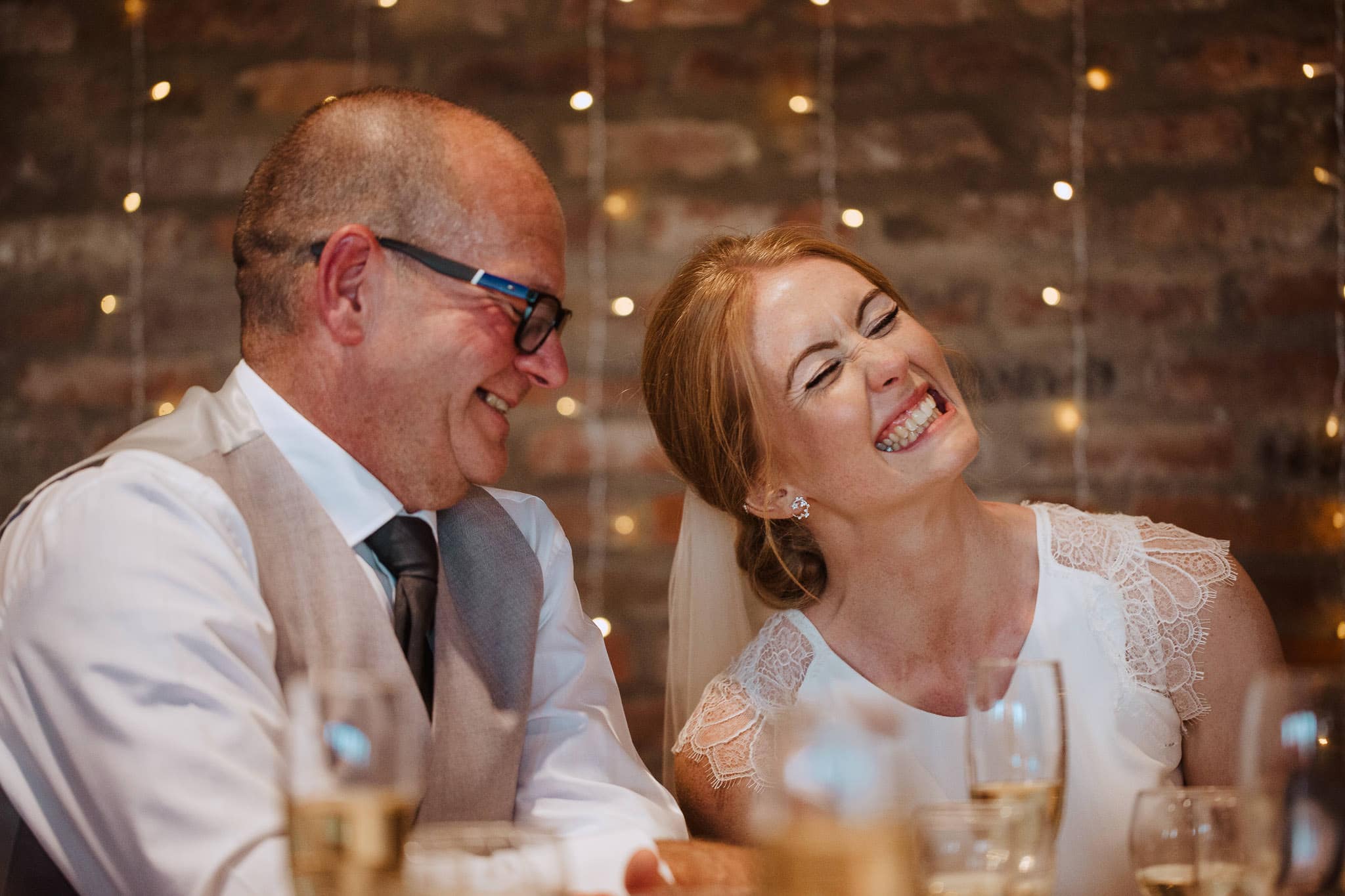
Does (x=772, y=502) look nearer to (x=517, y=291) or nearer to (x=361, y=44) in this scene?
(x=517, y=291)

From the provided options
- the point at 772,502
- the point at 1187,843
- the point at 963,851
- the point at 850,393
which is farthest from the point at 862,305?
the point at 963,851

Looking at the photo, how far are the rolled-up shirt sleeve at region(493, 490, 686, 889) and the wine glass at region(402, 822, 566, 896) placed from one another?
817 millimetres

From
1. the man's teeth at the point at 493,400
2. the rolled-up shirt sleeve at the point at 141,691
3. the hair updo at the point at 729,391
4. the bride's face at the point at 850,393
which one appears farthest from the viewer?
the hair updo at the point at 729,391

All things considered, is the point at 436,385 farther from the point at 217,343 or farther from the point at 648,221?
the point at 217,343

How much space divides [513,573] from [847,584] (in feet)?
1.86

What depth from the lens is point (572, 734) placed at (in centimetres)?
179

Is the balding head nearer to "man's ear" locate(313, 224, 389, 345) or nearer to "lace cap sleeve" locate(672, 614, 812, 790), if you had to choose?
"man's ear" locate(313, 224, 389, 345)

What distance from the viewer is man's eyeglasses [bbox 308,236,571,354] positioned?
167 cm

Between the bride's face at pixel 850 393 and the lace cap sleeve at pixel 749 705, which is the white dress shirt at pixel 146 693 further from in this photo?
the bride's face at pixel 850 393

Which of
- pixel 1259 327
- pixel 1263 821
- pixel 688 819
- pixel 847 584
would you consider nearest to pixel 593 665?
pixel 688 819

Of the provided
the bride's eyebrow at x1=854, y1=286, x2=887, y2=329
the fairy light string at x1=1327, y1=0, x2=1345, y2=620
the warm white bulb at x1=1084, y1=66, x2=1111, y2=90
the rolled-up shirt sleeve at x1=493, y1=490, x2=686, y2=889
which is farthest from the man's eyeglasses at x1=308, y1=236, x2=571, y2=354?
the fairy light string at x1=1327, y1=0, x2=1345, y2=620

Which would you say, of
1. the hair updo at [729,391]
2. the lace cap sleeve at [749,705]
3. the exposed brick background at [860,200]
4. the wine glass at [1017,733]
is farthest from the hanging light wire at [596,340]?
the wine glass at [1017,733]

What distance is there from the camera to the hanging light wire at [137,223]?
116 inches

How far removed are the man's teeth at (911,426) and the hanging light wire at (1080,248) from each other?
3.34ft
